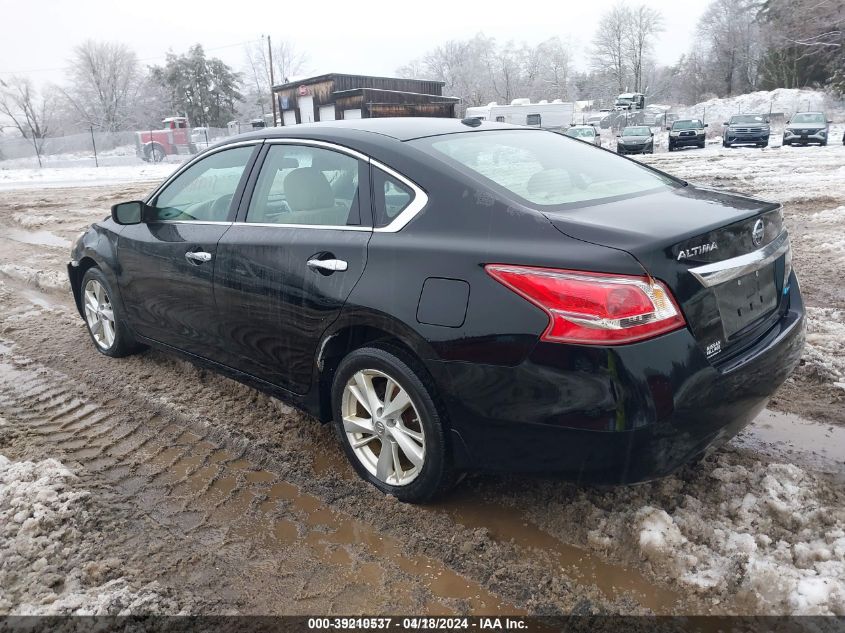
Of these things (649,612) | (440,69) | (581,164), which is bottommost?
(649,612)

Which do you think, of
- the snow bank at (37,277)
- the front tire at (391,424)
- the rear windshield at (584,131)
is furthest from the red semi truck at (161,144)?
the front tire at (391,424)

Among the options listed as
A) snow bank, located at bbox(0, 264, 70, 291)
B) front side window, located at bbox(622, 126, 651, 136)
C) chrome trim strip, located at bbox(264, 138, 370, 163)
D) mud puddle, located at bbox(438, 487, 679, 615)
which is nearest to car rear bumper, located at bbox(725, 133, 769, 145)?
front side window, located at bbox(622, 126, 651, 136)

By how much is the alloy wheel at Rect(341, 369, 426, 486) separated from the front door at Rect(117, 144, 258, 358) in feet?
3.65

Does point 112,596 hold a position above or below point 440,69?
below

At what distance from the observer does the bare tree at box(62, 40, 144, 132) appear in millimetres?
67062

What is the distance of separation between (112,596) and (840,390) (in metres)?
3.99

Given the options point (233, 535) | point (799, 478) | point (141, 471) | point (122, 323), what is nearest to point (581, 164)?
point (799, 478)

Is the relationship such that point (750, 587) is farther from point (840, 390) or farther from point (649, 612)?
point (840, 390)

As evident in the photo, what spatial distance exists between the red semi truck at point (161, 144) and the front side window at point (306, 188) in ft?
124

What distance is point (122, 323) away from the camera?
4641mm

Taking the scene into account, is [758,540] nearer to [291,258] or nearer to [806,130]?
[291,258]

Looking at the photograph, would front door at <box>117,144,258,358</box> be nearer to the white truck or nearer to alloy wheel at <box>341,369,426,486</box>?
alloy wheel at <box>341,369,426,486</box>

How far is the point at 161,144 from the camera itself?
3816 cm

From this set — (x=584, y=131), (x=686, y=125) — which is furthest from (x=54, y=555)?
(x=686, y=125)
